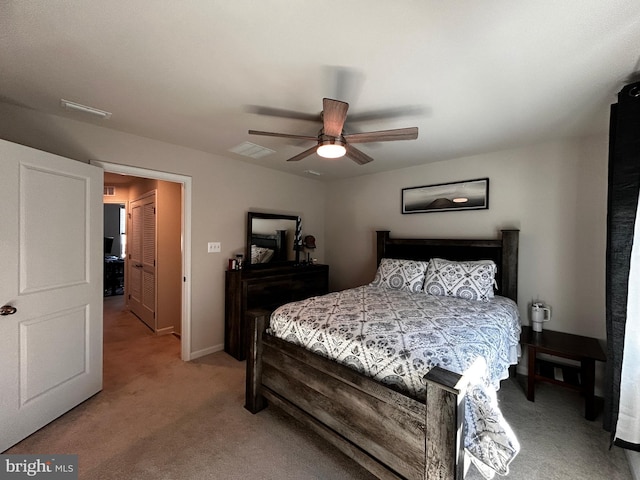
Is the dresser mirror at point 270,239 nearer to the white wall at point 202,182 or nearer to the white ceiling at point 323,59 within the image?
the white wall at point 202,182

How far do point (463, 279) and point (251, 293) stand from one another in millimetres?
2374

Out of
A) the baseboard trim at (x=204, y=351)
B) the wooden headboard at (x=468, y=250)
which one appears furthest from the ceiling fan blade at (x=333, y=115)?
the baseboard trim at (x=204, y=351)

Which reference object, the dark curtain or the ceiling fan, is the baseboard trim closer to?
the ceiling fan

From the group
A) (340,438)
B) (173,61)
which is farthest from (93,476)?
(173,61)

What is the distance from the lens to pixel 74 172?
2223mm

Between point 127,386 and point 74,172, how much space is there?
78.2 inches

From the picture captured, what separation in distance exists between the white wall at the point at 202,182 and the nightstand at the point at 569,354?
131 inches

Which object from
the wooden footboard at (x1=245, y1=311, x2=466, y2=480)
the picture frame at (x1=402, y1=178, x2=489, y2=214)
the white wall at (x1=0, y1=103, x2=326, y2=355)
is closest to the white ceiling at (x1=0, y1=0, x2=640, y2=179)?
the white wall at (x1=0, y1=103, x2=326, y2=355)

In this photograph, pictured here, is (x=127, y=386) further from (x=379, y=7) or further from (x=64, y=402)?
(x=379, y=7)

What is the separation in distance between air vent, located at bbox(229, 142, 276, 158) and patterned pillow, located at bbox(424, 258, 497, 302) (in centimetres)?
236

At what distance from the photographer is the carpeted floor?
5.49 ft

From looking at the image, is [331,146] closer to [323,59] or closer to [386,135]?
[386,135]

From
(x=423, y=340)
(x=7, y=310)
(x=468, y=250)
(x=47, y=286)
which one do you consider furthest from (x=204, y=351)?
(x=468, y=250)

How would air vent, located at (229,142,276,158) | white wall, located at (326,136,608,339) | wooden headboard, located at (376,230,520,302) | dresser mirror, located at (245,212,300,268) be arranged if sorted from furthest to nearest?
1. dresser mirror, located at (245,212,300,268)
2. air vent, located at (229,142,276,158)
3. wooden headboard, located at (376,230,520,302)
4. white wall, located at (326,136,608,339)
